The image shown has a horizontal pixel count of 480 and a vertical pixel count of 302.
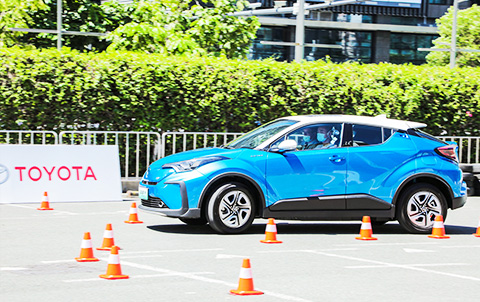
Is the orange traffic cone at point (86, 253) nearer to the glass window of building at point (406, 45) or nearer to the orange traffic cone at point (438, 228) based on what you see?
the orange traffic cone at point (438, 228)

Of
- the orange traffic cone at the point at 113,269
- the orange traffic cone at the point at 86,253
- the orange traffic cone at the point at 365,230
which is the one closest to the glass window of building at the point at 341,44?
the orange traffic cone at the point at 365,230

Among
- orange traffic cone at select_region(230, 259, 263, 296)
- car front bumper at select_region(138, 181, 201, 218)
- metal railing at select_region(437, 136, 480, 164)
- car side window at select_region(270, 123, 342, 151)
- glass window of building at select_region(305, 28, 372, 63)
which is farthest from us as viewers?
glass window of building at select_region(305, 28, 372, 63)

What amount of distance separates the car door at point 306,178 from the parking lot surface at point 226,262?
46 cm

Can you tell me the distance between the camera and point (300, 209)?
1122 centimetres

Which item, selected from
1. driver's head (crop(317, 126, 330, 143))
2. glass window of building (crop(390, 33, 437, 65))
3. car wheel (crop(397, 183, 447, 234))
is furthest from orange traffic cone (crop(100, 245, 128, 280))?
glass window of building (crop(390, 33, 437, 65))

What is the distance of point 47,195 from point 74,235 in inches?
119

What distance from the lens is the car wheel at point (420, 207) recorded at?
11656mm

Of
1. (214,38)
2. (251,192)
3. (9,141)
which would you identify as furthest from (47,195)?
(214,38)

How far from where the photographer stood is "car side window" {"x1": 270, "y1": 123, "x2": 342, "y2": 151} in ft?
37.5

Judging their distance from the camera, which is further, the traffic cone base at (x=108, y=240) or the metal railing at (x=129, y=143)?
the metal railing at (x=129, y=143)

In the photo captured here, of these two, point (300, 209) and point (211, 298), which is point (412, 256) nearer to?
point (300, 209)

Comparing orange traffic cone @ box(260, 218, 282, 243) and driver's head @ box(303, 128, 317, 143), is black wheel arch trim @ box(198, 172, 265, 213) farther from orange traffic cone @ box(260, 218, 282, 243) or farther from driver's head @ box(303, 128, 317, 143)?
driver's head @ box(303, 128, 317, 143)

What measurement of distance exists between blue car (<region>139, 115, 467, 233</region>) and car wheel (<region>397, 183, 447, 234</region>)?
0.5 inches

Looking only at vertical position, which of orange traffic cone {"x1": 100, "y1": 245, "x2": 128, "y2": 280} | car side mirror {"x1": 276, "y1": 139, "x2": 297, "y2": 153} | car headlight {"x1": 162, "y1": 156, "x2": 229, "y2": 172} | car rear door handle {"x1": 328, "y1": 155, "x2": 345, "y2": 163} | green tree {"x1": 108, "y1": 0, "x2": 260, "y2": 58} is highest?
green tree {"x1": 108, "y1": 0, "x2": 260, "y2": 58}
